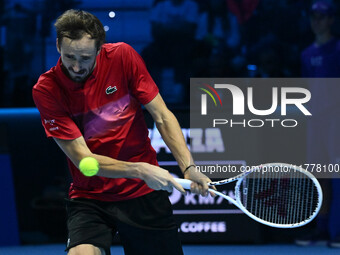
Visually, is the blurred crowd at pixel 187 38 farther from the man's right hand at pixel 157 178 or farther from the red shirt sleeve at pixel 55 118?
the man's right hand at pixel 157 178

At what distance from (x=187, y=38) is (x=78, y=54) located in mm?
3751

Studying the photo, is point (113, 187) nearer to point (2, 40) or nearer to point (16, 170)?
point (16, 170)

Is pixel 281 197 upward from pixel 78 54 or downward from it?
downward

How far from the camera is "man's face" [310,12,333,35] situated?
235 inches

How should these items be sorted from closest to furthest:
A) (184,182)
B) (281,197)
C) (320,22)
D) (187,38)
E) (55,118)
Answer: (184,182) < (55,118) < (281,197) < (320,22) < (187,38)

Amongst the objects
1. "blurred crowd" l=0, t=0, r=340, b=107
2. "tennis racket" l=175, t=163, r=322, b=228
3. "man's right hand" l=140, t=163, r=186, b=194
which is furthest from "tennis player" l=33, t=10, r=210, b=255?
"blurred crowd" l=0, t=0, r=340, b=107

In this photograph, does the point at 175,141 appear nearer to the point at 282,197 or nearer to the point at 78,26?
the point at 78,26

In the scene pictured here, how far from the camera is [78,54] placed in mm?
3029

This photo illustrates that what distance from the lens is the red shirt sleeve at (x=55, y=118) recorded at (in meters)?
3.23

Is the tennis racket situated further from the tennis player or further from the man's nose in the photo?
the man's nose

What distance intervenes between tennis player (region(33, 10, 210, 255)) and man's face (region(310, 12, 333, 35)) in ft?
9.87

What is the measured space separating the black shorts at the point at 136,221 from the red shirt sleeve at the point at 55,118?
1.09ft

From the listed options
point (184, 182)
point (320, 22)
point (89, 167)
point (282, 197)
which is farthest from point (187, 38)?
point (89, 167)

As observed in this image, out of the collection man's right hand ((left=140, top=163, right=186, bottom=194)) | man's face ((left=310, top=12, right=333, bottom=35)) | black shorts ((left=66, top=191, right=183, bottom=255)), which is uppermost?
man's face ((left=310, top=12, right=333, bottom=35))
